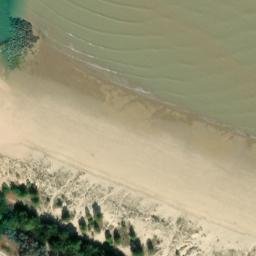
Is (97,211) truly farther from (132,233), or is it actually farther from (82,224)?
(132,233)

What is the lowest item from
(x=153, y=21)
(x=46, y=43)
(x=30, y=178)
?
(x=30, y=178)

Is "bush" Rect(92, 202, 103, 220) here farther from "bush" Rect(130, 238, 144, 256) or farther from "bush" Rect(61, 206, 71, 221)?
"bush" Rect(130, 238, 144, 256)

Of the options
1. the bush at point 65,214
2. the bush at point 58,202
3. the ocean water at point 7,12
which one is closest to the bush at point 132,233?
the bush at point 65,214

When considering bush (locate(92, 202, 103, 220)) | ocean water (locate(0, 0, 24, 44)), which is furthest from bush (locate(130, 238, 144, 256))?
ocean water (locate(0, 0, 24, 44))

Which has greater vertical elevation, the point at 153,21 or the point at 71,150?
the point at 153,21

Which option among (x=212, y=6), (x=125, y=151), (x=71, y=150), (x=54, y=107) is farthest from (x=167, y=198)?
(x=212, y=6)

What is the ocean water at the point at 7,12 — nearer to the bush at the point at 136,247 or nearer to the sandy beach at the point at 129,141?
the sandy beach at the point at 129,141

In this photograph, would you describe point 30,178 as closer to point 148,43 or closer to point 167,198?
point 167,198
